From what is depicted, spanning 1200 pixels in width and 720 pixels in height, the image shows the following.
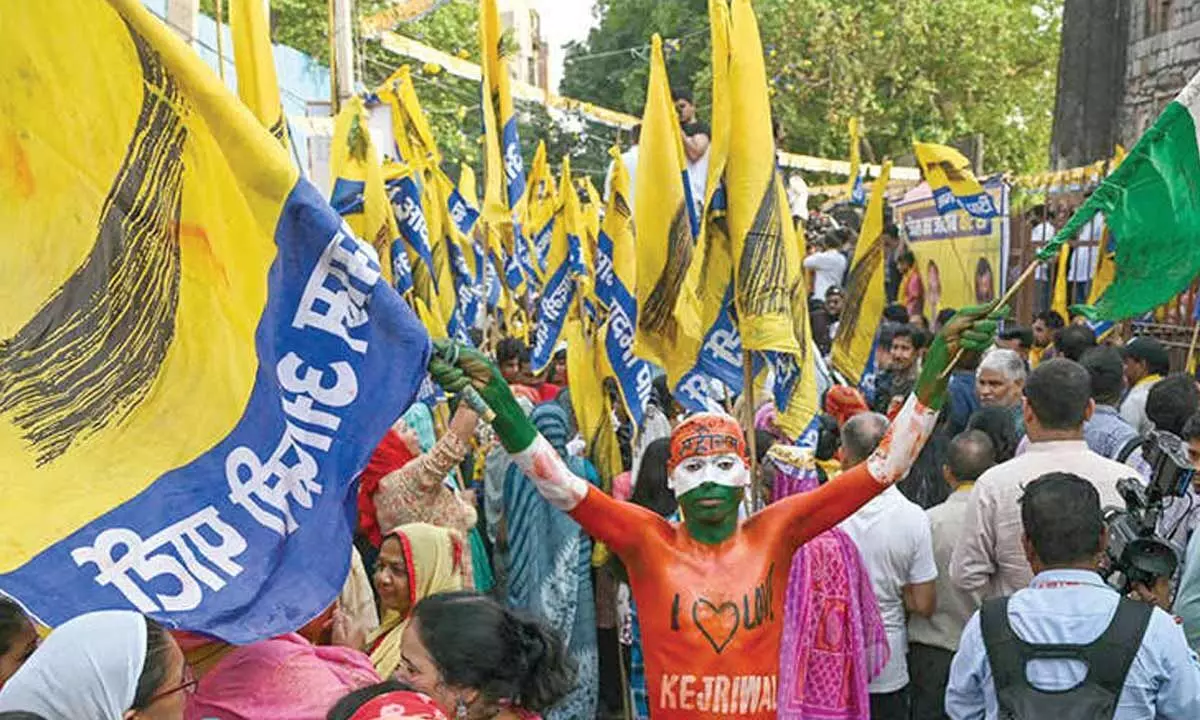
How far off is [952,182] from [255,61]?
7823mm

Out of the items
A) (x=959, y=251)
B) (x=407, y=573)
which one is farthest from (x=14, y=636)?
(x=959, y=251)

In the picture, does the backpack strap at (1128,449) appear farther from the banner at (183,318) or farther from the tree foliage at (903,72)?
the tree foliage at (903,72)

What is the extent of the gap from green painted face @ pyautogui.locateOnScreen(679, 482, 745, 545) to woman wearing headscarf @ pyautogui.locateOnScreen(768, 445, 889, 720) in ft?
3.34

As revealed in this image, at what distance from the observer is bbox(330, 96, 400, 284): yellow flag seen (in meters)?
7.76

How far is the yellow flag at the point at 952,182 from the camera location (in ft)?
38.3

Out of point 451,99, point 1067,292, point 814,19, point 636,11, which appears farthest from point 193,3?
point 636,11

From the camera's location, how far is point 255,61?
491cm

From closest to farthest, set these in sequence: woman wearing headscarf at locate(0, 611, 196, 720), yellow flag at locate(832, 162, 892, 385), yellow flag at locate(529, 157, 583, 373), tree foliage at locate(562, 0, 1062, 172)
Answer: woman wearing headscarf at locate(0, 611, 196, 720), yellow flag at locate(832, 162, 892, 385), yellow flag at locate(529, 157, 583, 373), tree foliage at locate(562, 0, 1062, 172)

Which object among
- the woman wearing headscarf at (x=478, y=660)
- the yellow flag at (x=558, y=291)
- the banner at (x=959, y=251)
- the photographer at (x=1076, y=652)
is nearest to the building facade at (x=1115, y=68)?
the banner at (x=959, y=251)

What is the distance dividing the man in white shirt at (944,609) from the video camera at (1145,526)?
1.33 m

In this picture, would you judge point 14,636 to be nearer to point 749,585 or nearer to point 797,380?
point 749,585

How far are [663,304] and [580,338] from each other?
7.97 ft

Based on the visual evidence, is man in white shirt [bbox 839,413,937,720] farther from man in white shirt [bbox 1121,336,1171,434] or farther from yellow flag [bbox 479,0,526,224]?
yellow flag [bbox 479,0,526,224]

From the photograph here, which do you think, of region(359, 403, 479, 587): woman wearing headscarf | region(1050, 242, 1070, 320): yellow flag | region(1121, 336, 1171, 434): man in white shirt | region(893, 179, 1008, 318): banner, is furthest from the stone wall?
region(359, 403, 479, 587): woman wearing headscarf
